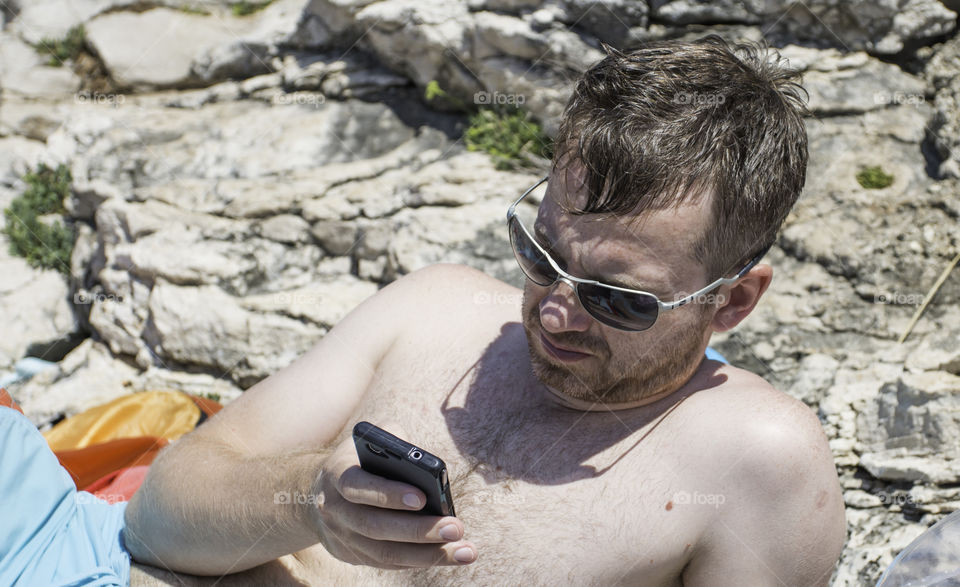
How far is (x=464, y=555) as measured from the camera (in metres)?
1.47

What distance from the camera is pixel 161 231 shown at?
14.2 ft

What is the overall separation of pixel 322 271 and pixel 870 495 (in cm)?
291

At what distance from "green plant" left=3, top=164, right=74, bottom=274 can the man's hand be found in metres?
4.55

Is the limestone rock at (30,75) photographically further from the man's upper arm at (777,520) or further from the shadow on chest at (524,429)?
the man's upper arm at (777,520)

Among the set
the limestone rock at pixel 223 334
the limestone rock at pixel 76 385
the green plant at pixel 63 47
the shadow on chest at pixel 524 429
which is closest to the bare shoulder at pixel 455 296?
the shadow on chest at pixel 524 429

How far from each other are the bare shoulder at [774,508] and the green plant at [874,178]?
7.63 ft

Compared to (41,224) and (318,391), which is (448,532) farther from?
(41,224)

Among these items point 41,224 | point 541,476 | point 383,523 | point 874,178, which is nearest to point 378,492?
point 383,523

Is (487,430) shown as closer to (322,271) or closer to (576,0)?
(322,271)

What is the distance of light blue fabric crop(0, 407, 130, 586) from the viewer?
2121 millimetres

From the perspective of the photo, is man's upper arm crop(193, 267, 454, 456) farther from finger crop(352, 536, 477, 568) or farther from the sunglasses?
finger crop(352, 536, 477, 568)

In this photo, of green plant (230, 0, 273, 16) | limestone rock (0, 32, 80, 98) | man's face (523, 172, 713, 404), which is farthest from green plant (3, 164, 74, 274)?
man's face (523, 172, 713, 404)

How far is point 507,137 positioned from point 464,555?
357 centimetres

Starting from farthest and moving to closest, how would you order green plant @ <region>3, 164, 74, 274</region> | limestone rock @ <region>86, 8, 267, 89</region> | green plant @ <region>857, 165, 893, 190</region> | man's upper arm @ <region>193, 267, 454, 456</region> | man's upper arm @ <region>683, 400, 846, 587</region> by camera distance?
limestone rock @ <region>86, 8, 267, 89</region>
green plant @ <region>3, 164, 74, 274</region>
green plant @ <region>857, 165, 893, 190</region>
man's upper arm @ <region>193, 267, 454, 456</region>
man's upper arm @ <region>683, 400, 846, 587</region>
